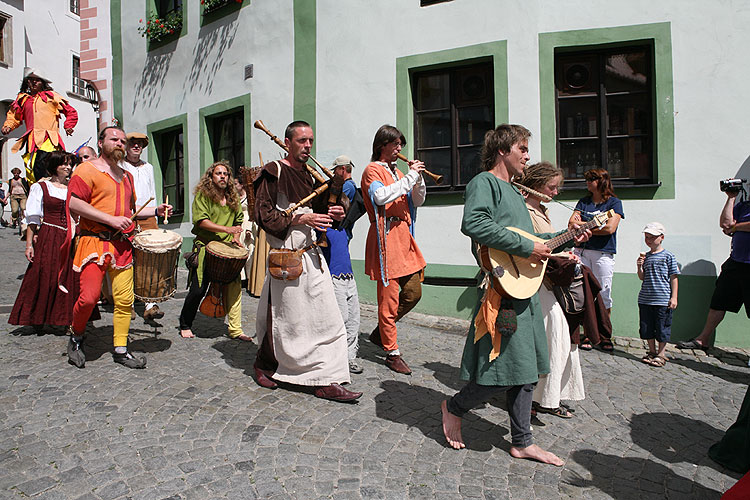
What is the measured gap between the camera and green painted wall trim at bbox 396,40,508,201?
7234 mm

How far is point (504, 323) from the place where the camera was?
9.94 ft

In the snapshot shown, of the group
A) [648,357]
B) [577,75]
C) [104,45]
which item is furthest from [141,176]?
[104,45]

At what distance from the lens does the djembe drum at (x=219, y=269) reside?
5344mm

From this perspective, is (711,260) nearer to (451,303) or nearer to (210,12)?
(451,303)

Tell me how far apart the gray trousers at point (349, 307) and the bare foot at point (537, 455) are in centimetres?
182

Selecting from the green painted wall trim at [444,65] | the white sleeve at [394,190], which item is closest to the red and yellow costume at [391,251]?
the white sleeve at [394,190]

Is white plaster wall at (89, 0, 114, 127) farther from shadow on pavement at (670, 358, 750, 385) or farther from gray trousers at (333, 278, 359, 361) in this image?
shadow on pavement at (670, 358, 750, 385)

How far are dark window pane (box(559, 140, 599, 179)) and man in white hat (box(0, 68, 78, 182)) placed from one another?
6.54 meters

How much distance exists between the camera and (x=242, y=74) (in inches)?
384

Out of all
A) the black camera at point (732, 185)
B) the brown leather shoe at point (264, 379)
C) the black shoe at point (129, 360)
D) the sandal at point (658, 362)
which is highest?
the black camera at point (732, 185)

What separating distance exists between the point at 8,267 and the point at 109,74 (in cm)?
546

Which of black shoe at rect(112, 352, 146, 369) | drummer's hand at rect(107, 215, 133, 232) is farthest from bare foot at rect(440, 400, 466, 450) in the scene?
→ drummer's hand at rect(107, 215, 133, 232)

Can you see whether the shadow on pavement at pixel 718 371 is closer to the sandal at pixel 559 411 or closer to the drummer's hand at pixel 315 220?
the sandal at pixel 559 411

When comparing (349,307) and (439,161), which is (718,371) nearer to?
(349,307)
